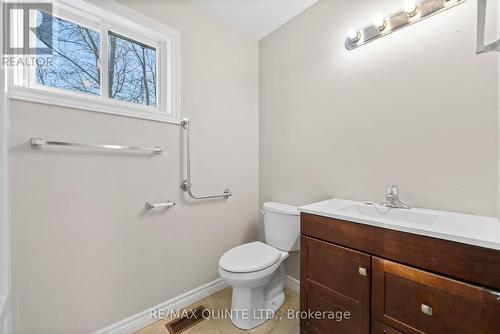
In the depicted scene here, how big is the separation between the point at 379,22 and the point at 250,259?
5.73ft

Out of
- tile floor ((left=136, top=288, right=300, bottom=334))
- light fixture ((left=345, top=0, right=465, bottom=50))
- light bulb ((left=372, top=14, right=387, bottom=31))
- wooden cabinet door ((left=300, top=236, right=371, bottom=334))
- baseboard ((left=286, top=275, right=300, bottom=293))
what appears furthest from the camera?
baseboard ((left=286, top=275, right=300, bottom=293))

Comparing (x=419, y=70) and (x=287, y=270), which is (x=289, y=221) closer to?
(x=287, y=270)

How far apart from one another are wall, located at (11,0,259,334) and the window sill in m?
0.03

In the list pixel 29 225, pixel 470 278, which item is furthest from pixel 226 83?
pixel 470 278

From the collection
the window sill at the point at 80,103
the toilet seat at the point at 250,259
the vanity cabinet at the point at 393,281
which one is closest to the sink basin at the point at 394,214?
the vanity cabinet at the point at 393,281

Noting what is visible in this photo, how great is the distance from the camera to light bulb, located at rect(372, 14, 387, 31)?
1.30 meters

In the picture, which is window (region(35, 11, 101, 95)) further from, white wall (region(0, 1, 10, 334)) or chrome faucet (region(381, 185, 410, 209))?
chrome faucet (region(381, 185, 410, 209))

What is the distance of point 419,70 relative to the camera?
1.21m

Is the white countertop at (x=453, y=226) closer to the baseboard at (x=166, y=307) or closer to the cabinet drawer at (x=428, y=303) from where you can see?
the cabinet drawer at (x=428, y=303)

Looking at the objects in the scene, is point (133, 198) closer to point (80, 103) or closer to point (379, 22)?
point (80, 103)

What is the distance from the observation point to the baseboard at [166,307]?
137 cm

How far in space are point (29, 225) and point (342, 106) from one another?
2020mm

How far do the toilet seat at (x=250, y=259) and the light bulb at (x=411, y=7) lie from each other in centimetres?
Answer: 171

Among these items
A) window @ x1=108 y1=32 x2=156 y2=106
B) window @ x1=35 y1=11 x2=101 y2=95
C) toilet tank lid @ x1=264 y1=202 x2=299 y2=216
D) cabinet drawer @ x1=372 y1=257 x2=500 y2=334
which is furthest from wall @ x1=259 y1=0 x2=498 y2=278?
window @ x1=35 y1=11 x2=101 y2=95
